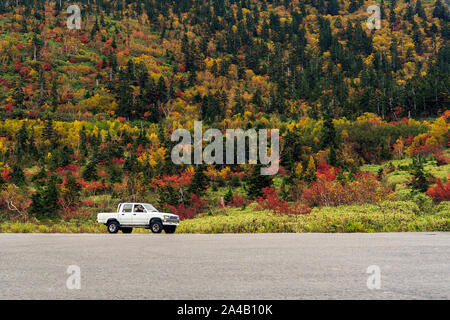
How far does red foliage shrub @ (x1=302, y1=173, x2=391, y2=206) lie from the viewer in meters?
30.4

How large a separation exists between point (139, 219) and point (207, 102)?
6596 centimetres

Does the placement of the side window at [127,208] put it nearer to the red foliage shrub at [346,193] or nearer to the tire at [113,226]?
the tire at [113,226]

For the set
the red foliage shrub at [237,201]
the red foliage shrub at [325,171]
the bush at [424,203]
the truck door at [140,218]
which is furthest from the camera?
the red foliage shrub at [237,201]

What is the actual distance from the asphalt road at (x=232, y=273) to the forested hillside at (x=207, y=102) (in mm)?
19037

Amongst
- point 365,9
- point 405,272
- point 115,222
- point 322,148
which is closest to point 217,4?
point 365,9

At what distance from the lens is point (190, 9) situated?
164 metres

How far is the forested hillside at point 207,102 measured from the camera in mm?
41125

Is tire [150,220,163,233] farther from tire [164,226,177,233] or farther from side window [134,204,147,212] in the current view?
side window [134,204,147,212]

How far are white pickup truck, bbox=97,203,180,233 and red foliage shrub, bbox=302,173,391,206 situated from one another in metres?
16.2

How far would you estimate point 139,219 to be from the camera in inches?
790

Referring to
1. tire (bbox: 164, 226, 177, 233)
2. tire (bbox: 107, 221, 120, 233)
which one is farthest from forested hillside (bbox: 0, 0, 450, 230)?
tire (bbox: 107, 221, 120, 233)

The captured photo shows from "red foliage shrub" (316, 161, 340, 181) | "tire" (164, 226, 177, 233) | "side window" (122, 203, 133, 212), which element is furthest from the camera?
"red foliage shrub" (316, 161, 340, 181)

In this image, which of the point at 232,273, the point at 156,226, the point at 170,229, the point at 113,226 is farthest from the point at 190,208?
the point at 232,273

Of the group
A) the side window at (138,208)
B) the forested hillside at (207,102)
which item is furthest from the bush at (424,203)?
the side window at (138,208)
